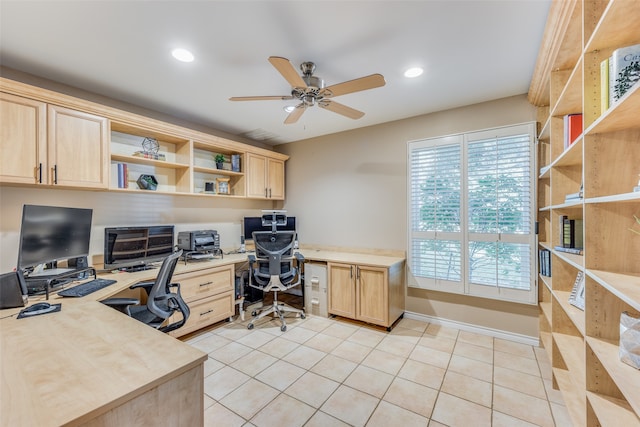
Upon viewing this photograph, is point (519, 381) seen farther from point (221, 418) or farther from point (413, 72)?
point (413, 72)

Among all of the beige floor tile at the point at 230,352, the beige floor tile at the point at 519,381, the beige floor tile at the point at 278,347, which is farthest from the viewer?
the beige floor tile at the point at 278,347

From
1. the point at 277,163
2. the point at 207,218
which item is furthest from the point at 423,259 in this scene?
the point at 207,218

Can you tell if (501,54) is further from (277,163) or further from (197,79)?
(277,163)

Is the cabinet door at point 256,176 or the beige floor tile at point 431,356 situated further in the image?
the cabinet door at point 256,176

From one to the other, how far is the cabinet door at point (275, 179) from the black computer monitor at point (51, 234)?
240cm

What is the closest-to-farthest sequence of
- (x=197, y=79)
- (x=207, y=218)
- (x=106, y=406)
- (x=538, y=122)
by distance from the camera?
(x=106, y=406)
(x=197, y=79)
(x=538, y=122)
(x=207, y=218)

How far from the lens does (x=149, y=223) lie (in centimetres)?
321

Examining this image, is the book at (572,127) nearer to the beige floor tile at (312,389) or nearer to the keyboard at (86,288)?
the beige floor tile at (312,389)

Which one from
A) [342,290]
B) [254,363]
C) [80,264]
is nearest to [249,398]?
[254,363]

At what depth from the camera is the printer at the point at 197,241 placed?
330 centimetres

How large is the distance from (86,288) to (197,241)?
1.34m

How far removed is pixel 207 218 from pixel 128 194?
1.04m

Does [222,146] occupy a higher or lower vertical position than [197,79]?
lower

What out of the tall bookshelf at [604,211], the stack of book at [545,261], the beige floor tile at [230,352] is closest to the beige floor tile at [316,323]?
the beige floor tile at [230,352]
